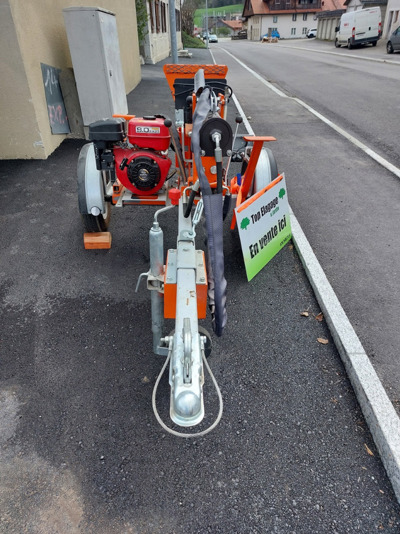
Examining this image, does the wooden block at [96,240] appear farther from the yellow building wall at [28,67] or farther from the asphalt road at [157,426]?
the yellow building wall at [28,67]

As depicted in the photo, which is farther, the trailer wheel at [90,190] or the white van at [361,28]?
the white van at [361,28]

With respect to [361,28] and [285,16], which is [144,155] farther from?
[285,16]

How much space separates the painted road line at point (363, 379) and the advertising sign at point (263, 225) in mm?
474

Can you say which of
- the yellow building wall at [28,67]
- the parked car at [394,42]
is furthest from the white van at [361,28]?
the yellow building wall at [28,67]

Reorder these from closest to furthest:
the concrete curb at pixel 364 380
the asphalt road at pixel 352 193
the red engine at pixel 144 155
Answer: the concrete curb at pixel 364 380 < the asphalt road at pixel 352 193 < the red engine at pixel 144 155

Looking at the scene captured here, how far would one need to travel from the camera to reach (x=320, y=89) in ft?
49.8

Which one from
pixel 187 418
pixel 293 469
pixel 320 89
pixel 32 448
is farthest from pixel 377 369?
pixel 320 89

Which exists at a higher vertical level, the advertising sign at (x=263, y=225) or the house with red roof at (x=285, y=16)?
the house with red roof at (x=285, y=16)

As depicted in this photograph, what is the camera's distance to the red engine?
4.06 m

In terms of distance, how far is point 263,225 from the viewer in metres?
4.10

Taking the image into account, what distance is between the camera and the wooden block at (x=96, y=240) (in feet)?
15.1

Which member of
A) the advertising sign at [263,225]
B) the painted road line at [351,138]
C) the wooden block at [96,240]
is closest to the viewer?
the advertising sign at [263,225]

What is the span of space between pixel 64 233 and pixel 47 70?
178 inches

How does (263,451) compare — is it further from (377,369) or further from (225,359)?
(377,369)
